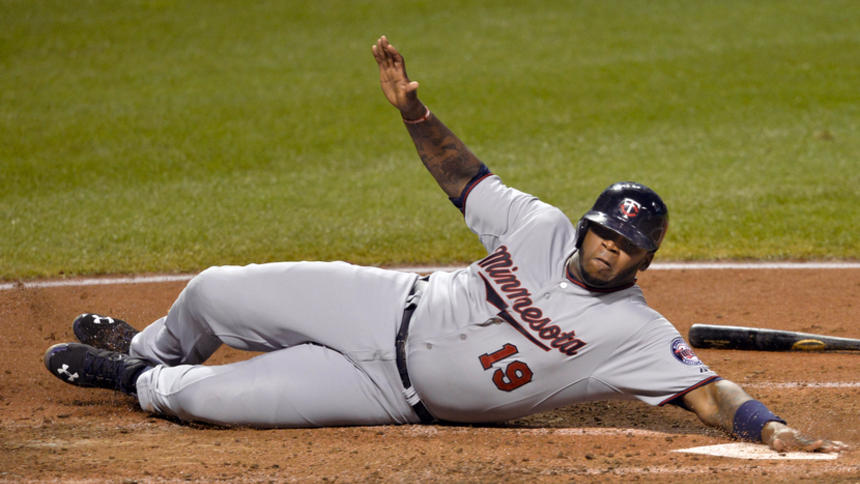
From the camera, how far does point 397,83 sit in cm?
452

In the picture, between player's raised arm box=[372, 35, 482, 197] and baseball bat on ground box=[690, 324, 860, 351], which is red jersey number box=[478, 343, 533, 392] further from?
baseball bat on ground box=[690, 324, 860, 351]

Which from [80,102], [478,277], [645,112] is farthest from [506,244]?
[80,102]

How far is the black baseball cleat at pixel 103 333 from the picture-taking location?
5.12 metres

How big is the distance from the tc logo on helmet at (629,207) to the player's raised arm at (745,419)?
30.0 inches

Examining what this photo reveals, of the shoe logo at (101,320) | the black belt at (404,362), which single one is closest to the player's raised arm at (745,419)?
the black belt at (404,362)

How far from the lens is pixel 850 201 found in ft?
29.4

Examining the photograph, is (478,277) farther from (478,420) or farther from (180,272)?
(180,272)

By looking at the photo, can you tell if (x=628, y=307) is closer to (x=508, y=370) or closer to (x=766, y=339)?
(x=508, y=370)

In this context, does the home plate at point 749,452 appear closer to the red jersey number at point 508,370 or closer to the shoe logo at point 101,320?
the red jersey number at point 508,370

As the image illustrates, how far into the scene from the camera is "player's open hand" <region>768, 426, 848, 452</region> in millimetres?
3812

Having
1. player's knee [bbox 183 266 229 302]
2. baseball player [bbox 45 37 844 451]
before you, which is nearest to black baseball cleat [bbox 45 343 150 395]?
baseball player [bbox 45 37 844 451]

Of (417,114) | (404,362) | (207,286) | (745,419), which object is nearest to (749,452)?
(745,419)

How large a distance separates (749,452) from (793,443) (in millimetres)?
170

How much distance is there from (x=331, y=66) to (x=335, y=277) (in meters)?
10.6
